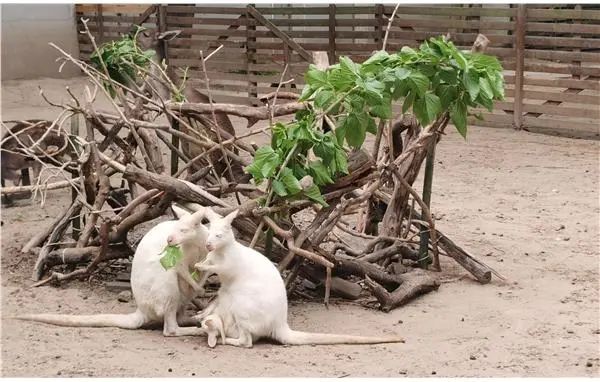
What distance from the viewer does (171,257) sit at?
406 centimetres

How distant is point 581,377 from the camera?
382 cm

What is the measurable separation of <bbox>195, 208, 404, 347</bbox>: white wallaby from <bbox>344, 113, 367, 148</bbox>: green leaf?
727mm

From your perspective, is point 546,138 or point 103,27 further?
point 103,27

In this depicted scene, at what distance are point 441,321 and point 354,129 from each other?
3.49ft

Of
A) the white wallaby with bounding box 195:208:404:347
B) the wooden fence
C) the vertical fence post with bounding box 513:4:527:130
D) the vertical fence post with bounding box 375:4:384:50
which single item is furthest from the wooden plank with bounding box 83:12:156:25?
the white wallaby with bounding box 195:208:404:347

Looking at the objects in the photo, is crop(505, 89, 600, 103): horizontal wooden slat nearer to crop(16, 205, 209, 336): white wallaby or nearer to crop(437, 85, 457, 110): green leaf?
crop(437, 85, 457, 110): green leaf

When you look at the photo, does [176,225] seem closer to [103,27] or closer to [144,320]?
[144,320]

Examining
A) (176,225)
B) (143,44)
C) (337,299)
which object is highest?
(143,44)

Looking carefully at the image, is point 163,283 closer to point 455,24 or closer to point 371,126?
point 371,126

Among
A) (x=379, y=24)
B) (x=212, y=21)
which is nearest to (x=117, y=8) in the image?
(x=212, y=21)

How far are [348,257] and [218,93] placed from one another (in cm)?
810

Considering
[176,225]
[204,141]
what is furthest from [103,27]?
[176,225]

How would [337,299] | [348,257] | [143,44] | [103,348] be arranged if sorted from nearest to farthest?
[103,348] < [337,299] < [348,257] < [143,44]

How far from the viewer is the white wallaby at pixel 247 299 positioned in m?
4.11
